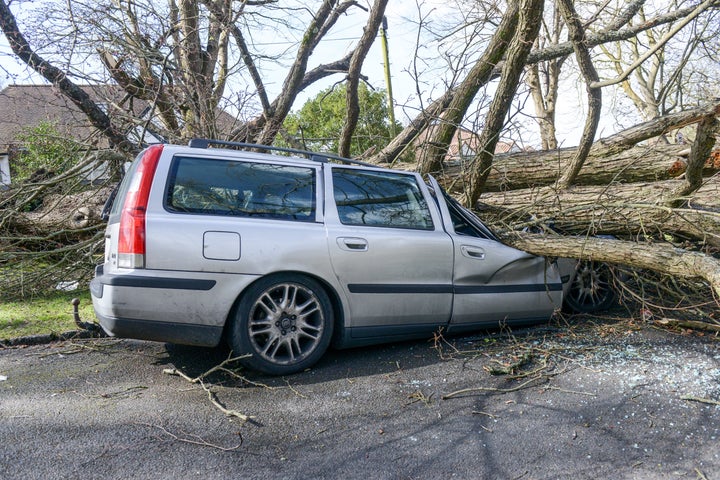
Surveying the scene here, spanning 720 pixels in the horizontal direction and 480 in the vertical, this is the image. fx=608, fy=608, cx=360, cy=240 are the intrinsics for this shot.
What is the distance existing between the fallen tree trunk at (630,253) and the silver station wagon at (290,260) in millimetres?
209

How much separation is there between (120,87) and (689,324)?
7.51 metres

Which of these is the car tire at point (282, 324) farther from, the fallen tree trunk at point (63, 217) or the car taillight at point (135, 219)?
the fallen tree trunk at point (63, 217)

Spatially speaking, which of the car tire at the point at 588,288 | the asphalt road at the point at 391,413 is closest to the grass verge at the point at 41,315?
the asphalt road at the point at 391,413

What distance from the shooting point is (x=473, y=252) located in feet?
17.0

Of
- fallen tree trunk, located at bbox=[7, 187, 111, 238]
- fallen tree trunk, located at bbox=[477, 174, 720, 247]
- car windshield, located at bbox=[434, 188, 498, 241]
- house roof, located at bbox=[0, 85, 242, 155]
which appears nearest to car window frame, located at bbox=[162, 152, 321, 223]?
car windshield, located at bbox=[434, 188, 498, 241]

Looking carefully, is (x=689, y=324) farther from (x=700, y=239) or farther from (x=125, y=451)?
(x=125, y=451)

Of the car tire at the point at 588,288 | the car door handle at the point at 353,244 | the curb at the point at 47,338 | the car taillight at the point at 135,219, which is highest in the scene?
the car taillight at the point at 135,219

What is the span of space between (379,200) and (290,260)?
105 cm

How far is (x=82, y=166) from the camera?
8414mm

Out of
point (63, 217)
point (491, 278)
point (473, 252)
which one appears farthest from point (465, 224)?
point (63, 217)

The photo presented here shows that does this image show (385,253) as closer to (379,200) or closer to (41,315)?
(379,200)

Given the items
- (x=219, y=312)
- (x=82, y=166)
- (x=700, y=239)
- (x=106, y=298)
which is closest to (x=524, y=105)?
(x=700, y=239)

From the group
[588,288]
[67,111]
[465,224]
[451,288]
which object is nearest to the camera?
[451,288]

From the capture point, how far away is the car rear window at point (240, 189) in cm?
432
